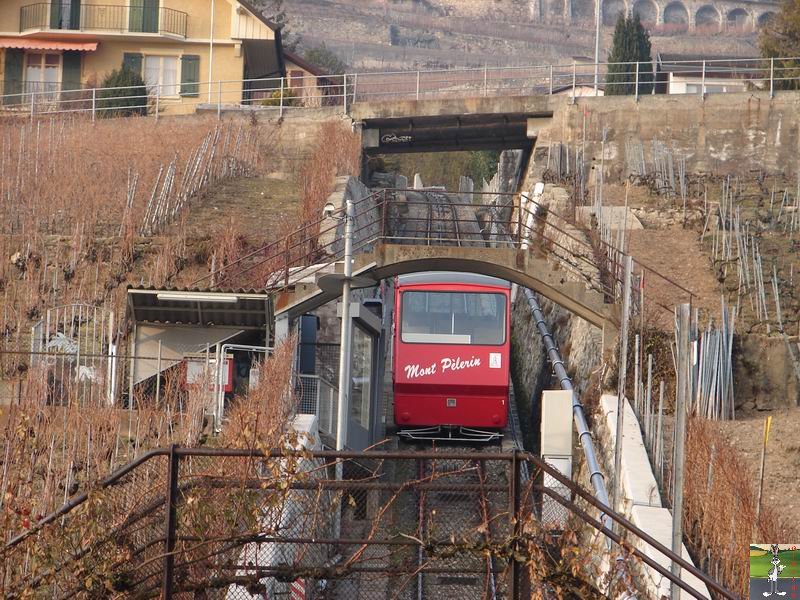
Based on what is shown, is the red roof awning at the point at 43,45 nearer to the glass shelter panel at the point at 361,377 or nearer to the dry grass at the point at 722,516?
the glass shelter panel at the point at 361,377

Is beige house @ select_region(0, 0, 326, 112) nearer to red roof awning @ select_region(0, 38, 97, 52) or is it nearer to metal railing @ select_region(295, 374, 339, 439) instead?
red roof awning @ select_region(0, 38, 97, 52)

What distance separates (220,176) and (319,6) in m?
87.3

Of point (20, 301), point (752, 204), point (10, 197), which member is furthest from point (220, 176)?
point (752, 204)

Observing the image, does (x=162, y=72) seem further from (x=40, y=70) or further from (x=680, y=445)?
(x=680, y=445)

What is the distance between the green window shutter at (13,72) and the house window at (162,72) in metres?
4.14

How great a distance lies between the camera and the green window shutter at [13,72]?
47.3 meters

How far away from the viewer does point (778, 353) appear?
72.4 ft

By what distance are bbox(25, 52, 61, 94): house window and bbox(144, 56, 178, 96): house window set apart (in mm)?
2916

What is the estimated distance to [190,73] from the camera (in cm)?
4762

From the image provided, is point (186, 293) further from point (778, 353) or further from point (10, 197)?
point (10, 197)

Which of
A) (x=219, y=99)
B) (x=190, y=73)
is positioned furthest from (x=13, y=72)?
(x=219, y=99)

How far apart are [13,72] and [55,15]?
2.33 meters

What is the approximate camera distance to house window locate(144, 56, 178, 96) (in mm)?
47250

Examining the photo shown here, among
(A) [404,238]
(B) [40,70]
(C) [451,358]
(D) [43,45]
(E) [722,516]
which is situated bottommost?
(E) [722,516]
